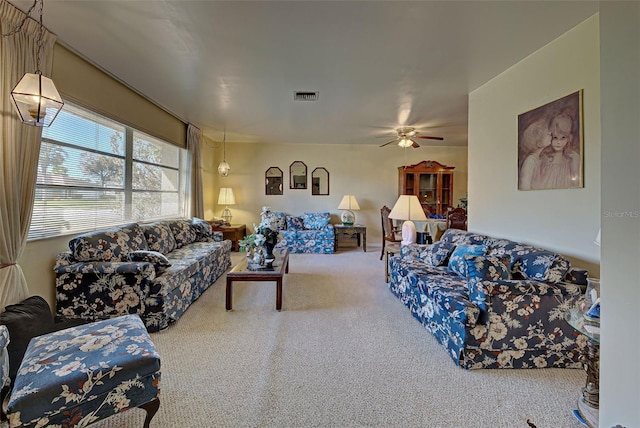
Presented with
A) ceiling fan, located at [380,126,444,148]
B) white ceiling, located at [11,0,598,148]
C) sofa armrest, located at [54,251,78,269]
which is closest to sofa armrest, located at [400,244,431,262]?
white ceiling, located at [11,0,598,148]

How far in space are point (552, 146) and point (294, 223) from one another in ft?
16.6

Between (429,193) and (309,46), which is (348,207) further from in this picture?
(309,46)

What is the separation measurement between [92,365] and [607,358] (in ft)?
6.92

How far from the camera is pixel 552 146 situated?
2533 millimetres

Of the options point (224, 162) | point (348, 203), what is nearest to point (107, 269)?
point (224, 162)

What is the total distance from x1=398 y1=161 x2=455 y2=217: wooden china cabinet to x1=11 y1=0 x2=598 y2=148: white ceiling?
2583mm

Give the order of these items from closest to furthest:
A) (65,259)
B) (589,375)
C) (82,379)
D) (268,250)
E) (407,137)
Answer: (82,379) < (589,375) < (65,259) < (268,250) < (407,137)

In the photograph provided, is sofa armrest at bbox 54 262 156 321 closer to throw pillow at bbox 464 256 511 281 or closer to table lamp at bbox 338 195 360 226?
throw pillow at bbox 464 256 511 281

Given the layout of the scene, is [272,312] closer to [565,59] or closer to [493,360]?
[493,360]

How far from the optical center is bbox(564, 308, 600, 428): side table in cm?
152

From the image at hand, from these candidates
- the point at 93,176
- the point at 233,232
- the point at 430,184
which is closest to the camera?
the point at 93,176

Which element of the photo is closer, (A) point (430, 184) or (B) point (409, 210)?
(B) point (409, 210)

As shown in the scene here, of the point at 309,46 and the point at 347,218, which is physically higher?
the point at 309,46

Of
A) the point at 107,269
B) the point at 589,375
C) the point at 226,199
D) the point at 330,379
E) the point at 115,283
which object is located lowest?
the point at 330,379
